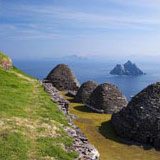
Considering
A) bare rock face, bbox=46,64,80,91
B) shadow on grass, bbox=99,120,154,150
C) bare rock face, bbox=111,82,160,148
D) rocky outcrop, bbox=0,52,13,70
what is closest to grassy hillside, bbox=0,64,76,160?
shadow on grass, bbox=99,120,154,150

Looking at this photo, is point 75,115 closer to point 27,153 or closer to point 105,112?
point 105,112

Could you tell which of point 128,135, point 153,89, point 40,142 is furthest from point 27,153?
point 153,89

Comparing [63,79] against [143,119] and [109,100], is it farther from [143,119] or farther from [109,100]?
[143,119]

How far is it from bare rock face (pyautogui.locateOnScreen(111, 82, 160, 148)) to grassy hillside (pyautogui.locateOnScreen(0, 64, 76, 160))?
4552 mm

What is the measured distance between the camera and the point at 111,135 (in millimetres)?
28078

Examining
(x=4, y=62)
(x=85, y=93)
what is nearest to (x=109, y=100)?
(x=85, y=93)

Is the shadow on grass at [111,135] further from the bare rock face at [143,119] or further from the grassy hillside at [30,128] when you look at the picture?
the grassy hillside at [30,128]

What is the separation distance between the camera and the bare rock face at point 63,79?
162ft

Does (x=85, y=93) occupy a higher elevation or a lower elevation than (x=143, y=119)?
lower

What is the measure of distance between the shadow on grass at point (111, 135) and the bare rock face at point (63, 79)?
18.8m

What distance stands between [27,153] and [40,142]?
1505mm

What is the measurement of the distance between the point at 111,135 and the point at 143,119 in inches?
103

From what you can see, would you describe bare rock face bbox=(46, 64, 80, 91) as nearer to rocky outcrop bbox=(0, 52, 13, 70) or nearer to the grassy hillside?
rocky outcrop bbox=(0, 52, 13, 70)

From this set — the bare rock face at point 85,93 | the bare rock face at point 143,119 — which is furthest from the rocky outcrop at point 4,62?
the bare rock face at point 143,119
